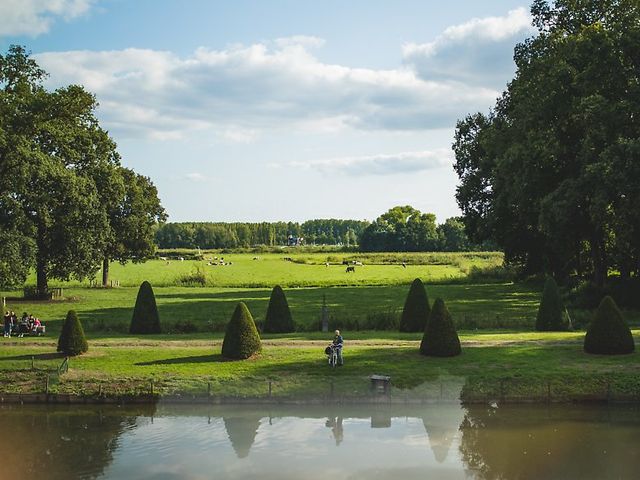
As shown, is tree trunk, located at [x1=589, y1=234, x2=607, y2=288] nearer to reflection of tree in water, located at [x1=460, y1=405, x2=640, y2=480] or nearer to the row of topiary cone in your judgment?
the row of topiary cone

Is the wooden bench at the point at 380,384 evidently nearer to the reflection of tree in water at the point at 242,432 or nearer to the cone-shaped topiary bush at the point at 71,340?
the reflection of tree in water at the point at 242,432

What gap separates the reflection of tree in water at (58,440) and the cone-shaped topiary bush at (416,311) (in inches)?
649

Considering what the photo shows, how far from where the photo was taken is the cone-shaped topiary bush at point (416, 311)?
3609 cm

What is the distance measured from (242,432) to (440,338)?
34.9ft

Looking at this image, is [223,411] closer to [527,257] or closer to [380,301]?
[380,301]

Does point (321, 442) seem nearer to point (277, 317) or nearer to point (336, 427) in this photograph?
point (336, 427)

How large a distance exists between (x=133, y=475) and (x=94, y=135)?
47.9m

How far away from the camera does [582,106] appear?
39.7 meters

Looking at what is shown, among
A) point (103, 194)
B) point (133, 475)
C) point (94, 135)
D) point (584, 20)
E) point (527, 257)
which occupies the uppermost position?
point (584, 20)

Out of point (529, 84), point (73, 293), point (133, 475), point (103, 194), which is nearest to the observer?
point (133, 475)

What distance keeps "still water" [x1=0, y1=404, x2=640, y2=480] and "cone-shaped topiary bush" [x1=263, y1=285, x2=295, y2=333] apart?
12414mm

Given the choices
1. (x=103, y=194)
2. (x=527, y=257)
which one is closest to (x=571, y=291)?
(x=527, y=257)

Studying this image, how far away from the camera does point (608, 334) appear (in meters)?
28.4

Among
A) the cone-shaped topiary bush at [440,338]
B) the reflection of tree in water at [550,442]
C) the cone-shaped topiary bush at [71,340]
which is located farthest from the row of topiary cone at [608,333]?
the cone-shaped topiary bush at [71,340]
